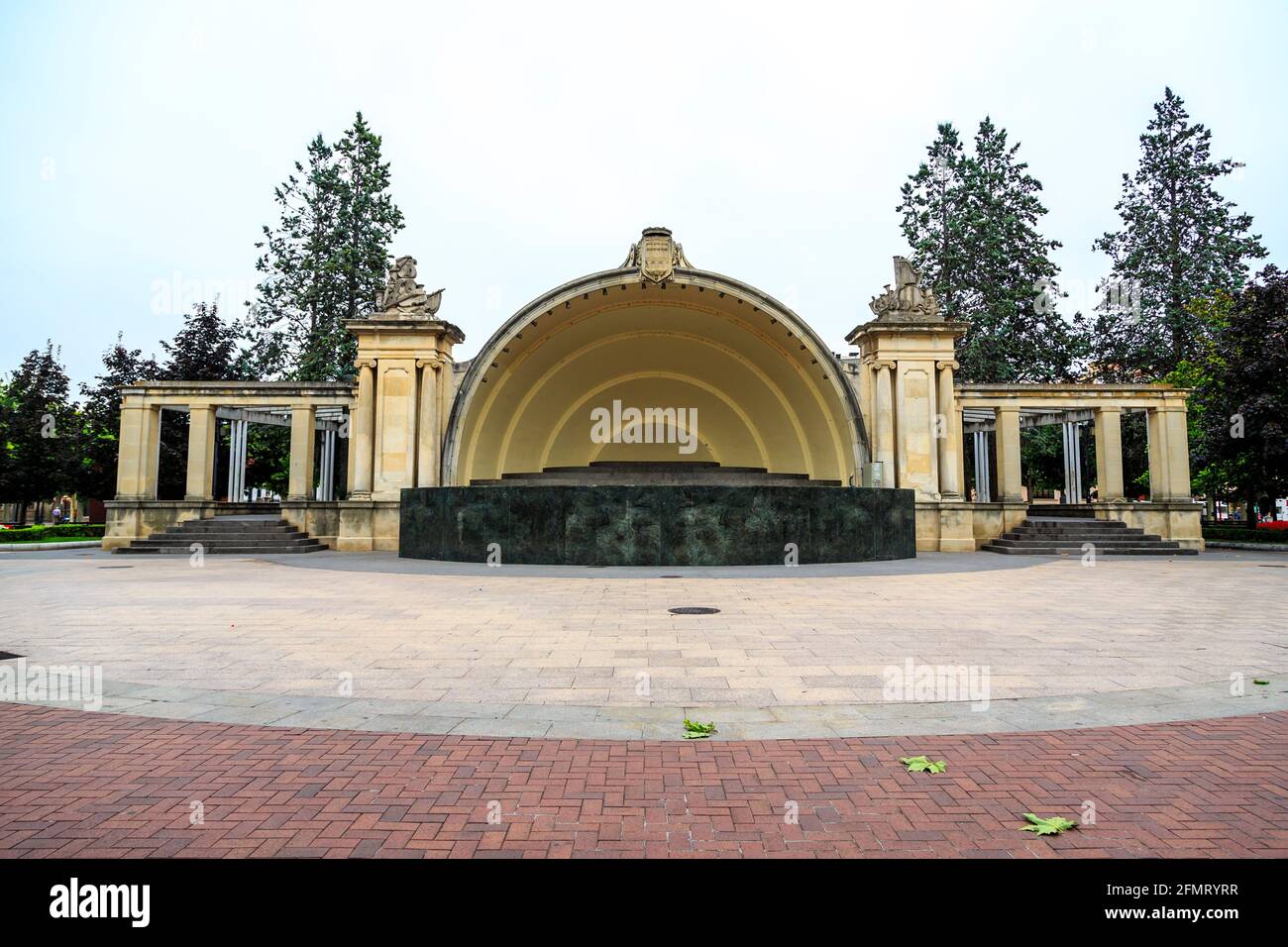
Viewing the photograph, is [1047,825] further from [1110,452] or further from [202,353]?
[202,353]

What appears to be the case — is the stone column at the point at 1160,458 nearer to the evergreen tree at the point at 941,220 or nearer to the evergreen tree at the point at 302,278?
the evergreen tree at the point at 941,220

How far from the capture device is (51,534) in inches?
1329

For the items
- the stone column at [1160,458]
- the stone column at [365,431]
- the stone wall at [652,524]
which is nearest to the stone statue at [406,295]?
the stone column at [365,431]

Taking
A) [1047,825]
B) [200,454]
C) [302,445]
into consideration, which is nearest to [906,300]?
[302,445]

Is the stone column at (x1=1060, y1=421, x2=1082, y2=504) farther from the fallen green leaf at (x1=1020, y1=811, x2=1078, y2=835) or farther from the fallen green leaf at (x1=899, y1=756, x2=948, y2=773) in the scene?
the fallen green leaf at (x1=1020, y1=811, x2=1078, y2=835)

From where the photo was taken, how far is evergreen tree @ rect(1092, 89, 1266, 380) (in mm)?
43062

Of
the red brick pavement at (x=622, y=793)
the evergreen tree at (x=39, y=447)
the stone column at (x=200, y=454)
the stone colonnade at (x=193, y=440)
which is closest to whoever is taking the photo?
the red brick pavement at (x=622, y=793)

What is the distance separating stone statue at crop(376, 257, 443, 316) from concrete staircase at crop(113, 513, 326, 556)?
894 centimetres

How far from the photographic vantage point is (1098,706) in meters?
5.49

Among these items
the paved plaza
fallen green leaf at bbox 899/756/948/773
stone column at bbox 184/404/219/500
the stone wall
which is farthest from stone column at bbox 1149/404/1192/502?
stone column at bbox 184/404/219/500

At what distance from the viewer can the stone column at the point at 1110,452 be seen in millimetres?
26656

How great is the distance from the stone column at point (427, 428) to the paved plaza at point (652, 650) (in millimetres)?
10970

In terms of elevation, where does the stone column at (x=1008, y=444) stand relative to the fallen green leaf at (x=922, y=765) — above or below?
above
